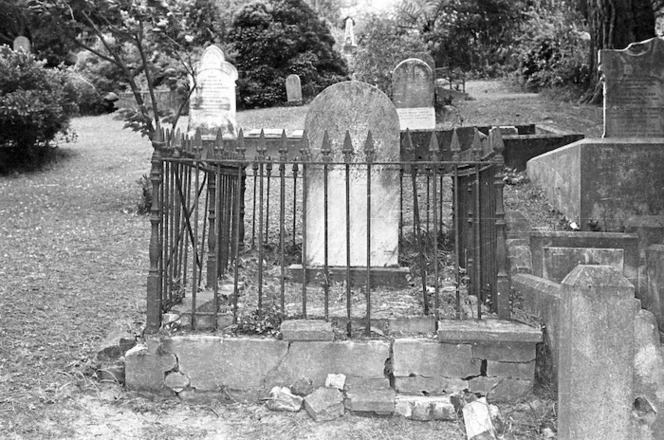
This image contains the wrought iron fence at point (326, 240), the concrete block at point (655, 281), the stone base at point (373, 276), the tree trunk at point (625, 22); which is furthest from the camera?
the tree trunk at point (625, 22)

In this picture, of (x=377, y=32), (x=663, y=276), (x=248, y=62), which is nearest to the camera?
(x=663, y=276)

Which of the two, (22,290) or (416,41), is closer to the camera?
(22,290)

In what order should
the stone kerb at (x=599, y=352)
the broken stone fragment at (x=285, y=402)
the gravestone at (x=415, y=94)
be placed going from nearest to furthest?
the stone kerb at (x=599, y=352) < the broken stone fragment at (x=285, y=402) < the gravestone at (x=415, y=94)

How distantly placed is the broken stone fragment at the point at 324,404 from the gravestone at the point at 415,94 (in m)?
11.8

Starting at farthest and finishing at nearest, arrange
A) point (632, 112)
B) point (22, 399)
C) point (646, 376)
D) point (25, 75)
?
point (25, 75)
point (632, 112)
point (22, 399)
point (646, 376)

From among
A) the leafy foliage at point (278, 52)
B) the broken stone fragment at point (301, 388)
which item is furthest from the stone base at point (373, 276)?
the leafy foliage at point (278, 52)

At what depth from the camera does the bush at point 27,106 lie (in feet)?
44.8

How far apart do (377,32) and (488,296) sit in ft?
54.9

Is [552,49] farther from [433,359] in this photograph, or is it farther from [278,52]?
[433,359]

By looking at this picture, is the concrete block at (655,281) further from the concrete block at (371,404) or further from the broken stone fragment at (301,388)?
the broken stone fragment at (301,388)

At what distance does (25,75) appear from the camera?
14.2m

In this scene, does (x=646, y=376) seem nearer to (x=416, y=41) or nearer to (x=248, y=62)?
(x=416, y=41)

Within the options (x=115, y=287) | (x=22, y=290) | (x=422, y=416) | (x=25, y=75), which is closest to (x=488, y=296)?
(x=422, y=416)

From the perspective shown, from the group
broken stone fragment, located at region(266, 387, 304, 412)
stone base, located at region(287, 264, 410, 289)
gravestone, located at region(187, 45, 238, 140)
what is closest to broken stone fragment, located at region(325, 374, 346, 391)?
broken stone fragment, located at region(266, 387, 304, 412)
